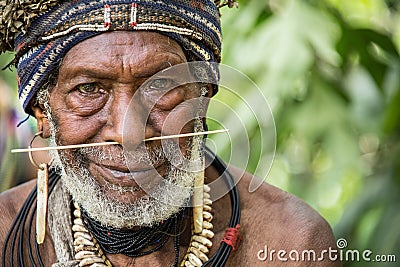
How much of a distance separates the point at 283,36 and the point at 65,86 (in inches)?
75.3

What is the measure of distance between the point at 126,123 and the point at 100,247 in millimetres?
526

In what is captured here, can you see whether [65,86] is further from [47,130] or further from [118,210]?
A: [118,210]

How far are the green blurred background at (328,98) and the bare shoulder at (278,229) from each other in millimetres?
1161

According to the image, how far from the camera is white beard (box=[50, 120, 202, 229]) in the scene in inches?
120

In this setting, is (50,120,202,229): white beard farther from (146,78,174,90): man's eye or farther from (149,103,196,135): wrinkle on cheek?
(146,78,174,90): man's eye

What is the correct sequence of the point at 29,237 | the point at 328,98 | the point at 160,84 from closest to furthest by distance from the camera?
the point at 160,84 → the point at 29,237 → the point at 328,98

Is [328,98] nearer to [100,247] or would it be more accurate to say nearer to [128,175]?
Result: [100,247]

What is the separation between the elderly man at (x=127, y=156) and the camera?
2975mm

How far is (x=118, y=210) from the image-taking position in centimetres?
303

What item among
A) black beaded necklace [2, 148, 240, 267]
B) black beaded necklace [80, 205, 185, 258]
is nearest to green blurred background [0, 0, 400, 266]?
black beaded necklace [2, 148, 240, 267]

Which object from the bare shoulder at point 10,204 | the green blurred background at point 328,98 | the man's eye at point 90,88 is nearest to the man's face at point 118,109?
the man's eye at point 90,88

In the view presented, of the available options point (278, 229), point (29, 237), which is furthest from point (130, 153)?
point (278, 229)

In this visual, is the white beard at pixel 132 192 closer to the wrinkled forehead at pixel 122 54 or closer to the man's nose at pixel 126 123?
the man's nose at pixel 126 123

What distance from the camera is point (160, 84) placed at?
3.03m
